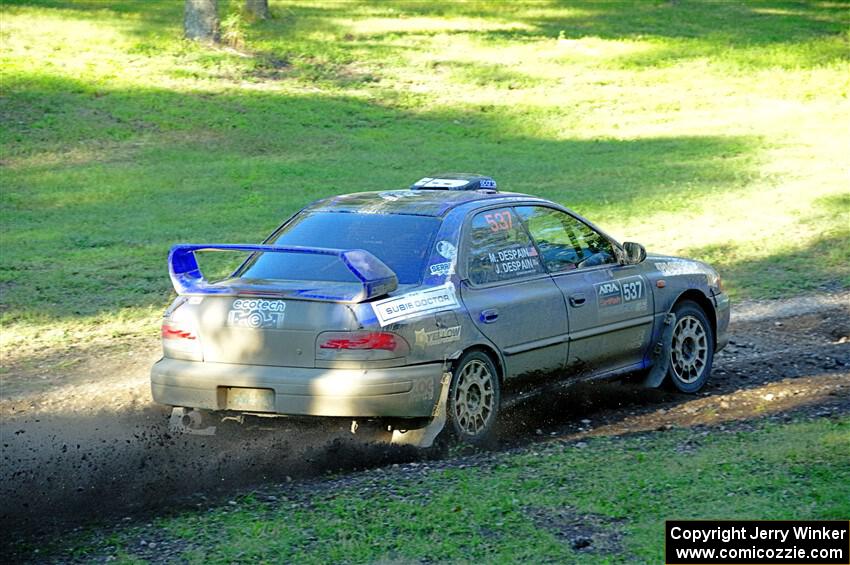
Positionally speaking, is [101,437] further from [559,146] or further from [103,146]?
[559,146]

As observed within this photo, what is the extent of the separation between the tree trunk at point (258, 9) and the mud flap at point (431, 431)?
90.8 ft

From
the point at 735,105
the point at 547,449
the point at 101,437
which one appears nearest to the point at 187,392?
the point at 101,437

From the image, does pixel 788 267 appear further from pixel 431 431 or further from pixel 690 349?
pixel 431 431

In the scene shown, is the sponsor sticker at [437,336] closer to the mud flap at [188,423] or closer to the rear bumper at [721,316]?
the mud flap at [188,423]

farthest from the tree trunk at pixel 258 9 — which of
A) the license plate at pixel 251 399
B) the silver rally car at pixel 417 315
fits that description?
the license plate at pixel 251 399

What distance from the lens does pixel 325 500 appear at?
21.0ft

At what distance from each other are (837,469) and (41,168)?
51.2 ft

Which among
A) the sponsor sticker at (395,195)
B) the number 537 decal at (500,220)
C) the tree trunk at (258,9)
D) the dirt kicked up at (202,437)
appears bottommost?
the dirt kicked up at (202,437)

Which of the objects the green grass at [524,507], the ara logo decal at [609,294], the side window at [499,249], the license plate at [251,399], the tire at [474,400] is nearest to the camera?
the green grass at [524,507]

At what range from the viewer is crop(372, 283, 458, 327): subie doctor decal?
281 inches

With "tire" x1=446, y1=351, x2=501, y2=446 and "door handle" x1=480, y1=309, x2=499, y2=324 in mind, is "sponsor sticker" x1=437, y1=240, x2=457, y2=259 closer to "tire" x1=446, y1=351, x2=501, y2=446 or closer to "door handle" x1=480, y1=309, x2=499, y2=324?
"door handle" x1=480, y1=309, x2=499, y2=324

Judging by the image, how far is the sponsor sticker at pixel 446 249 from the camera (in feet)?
25.5
